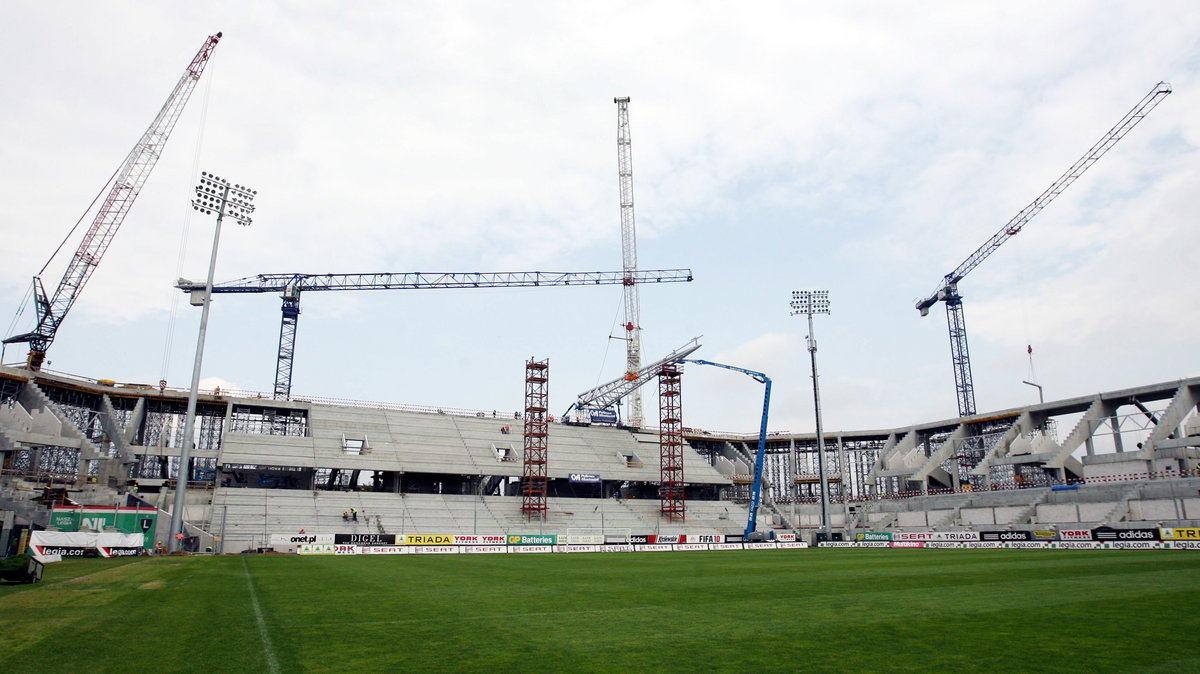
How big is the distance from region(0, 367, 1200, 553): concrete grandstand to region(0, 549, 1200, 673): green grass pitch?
33.0m

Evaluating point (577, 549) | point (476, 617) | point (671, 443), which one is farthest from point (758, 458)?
point (476, 617)

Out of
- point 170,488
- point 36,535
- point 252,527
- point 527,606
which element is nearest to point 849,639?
point 527,606

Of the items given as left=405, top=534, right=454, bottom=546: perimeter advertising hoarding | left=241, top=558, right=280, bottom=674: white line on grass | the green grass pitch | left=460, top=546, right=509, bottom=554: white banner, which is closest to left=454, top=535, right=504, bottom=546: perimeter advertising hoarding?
left=460, top=546, right=509, bottom=554: white banner

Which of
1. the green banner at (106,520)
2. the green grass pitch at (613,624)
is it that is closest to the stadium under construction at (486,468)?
the green banner at (106,520)

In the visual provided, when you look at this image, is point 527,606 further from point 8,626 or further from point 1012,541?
point 1012,541

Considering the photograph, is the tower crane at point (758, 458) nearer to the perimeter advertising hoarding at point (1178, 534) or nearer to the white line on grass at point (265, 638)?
the perimeter advertising hoarding at point (1178, 534)

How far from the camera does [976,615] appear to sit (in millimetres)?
15227

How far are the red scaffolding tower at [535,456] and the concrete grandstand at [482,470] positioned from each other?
148 cm

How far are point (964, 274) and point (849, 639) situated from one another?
382 feet

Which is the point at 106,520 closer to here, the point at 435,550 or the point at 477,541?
the point at 435,550

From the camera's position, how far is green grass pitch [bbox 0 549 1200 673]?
10516 mm

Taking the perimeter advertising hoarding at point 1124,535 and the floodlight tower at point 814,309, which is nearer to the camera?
the perimeter advertising hoarding at point 1124,535

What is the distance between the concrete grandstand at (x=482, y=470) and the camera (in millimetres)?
60750

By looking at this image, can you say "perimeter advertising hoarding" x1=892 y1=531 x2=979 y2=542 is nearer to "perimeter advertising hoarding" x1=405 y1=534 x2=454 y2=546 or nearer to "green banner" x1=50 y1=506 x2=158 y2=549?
"perimeter advertising hoarding" x1=405 y1=534 x2=454 y2=546
